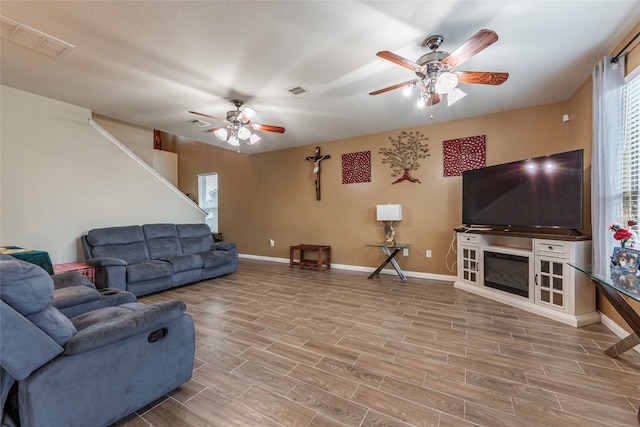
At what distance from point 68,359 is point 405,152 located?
4727 mm

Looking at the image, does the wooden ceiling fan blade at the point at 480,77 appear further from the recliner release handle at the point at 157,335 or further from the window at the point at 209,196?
the window at the point at 209,196

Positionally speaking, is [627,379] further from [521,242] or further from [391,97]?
[391,97]

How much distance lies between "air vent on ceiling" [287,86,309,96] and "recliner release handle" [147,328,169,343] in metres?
2.74

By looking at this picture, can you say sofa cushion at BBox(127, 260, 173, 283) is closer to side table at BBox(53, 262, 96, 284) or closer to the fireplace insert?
side table at BBox(53, 262, 96, 284)

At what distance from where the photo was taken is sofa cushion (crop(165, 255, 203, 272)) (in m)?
3.97

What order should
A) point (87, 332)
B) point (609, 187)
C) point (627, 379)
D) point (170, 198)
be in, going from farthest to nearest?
point (170, 198)
point (609, 187)
point (627, 379)
point (87, 332)

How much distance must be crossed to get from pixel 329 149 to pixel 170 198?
332 centimetres

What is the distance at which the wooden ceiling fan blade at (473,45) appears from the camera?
1.74 meters

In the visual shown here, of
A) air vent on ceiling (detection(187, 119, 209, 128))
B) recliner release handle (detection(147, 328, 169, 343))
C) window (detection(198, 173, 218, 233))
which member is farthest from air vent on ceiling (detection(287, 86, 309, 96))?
window (detection(198, 173, 218, 233))

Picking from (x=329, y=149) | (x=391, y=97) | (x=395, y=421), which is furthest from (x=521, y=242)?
(x=329, y=149)

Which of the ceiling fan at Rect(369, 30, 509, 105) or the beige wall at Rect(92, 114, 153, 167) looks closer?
the ceiling fan at Rect(369, 30, 509, 105)

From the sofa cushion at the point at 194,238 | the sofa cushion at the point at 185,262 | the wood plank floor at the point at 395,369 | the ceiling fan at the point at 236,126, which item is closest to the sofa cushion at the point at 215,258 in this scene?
the sofa cushion at the point at 185,262

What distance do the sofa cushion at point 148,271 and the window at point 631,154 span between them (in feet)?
17.1

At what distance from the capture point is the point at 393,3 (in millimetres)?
1858
